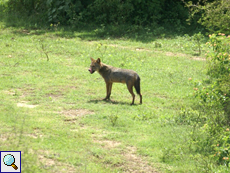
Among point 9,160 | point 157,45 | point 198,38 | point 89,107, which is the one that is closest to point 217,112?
point 89,107

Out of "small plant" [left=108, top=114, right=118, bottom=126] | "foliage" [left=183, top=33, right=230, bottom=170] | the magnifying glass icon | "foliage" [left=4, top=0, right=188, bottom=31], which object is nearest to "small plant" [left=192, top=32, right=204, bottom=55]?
"foliage" [left=4, top=0, right=188, bottom=31]

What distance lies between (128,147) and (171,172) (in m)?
1.12

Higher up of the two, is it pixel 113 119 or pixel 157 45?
pixel 157 45

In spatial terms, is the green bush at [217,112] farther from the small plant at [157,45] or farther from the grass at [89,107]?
the small plant at [157,45]

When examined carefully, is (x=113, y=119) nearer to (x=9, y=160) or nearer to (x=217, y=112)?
(x=217, y=112)

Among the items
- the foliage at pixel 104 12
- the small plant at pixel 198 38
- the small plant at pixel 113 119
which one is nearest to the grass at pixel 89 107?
the small plant at pixel 113 119

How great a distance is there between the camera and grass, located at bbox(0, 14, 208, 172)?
679 centimetres

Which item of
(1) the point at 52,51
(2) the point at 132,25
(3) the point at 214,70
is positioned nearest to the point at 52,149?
(3) the point at 214,70

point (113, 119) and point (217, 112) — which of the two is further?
point (113, 119)

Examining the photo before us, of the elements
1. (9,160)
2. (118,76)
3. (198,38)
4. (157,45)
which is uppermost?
(198,38)

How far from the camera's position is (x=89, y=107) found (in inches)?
372

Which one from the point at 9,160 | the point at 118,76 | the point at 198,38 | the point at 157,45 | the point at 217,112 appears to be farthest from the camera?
the point at 157,45

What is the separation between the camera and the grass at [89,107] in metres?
6.79

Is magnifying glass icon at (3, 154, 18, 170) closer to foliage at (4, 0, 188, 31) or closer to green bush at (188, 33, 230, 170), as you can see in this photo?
green bush at (188, 33, 230, 170)
